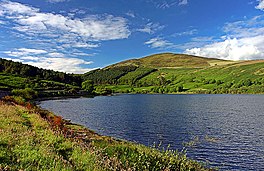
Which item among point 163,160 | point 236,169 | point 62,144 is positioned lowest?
point 236,169

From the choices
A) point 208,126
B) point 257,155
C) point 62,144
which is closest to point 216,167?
point 257,155

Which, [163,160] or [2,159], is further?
[163,160]

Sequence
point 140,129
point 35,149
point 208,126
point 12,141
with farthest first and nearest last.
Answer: point 208,126
point 140,129
point 12,141
point 35,149

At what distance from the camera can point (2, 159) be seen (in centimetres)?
957

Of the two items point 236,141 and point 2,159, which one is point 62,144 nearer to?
point 2,159

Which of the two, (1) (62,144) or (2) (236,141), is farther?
(2) (236,141)

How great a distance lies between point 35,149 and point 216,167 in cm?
2199

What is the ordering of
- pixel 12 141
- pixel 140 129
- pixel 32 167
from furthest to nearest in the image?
pixel 140 129
pixel 12 141
pixel 32 167

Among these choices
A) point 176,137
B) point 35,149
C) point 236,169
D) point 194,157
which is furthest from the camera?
point 176,137

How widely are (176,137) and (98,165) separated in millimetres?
35803

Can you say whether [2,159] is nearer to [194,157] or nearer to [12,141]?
[12,141]

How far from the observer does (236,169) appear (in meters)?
27.5

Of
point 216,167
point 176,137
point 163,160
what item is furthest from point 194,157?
point 163,160

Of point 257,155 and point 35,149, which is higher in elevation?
point 35,149
